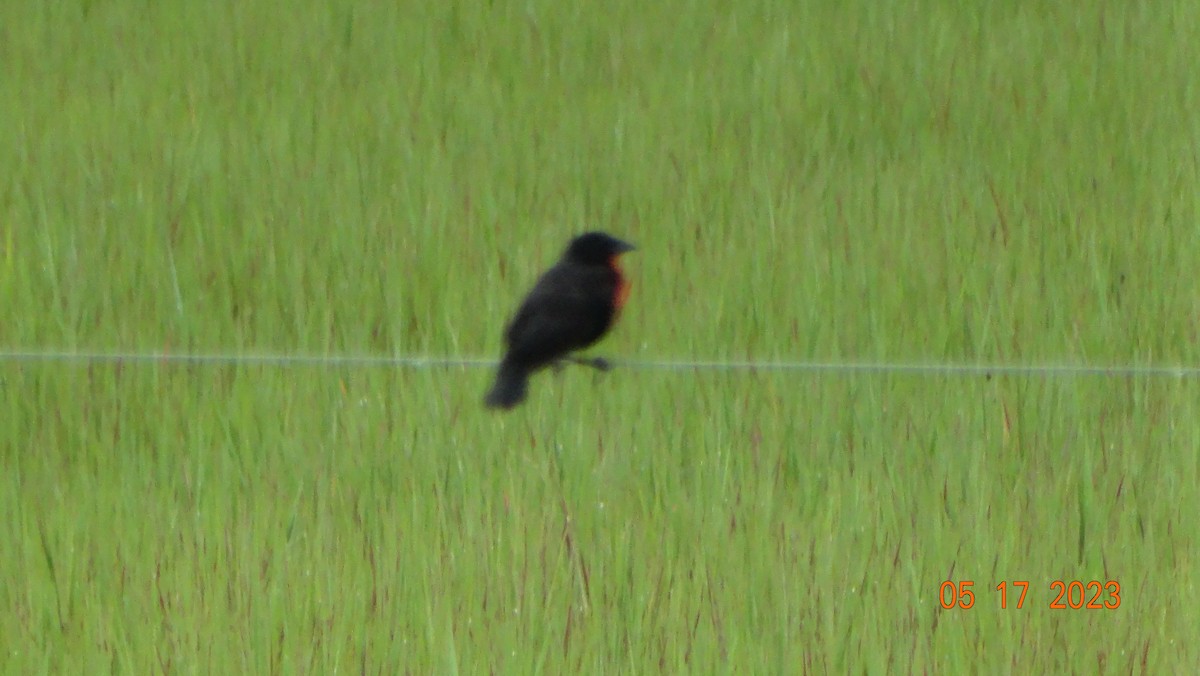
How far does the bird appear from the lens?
440cm

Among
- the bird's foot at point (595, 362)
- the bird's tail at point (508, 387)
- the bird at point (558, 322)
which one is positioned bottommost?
the bird's tail at point (508, 387)

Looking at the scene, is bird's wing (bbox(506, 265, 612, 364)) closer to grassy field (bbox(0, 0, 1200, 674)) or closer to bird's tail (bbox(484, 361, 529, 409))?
bird's tail (bbox(484, 361, 529, 409))

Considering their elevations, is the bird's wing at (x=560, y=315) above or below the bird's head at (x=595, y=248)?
below

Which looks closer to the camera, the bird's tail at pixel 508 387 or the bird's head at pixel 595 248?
the bird's tail at pixel 508 387

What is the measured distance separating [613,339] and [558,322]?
0.84m

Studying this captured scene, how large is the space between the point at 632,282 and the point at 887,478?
1016mm

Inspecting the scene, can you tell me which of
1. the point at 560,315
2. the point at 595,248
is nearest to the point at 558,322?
the point at 560,315

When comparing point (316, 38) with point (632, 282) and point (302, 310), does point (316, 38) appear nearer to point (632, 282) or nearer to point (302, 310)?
point (302, 310)

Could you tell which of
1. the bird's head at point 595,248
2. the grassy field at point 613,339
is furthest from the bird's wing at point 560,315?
the grassy field at point 613,339

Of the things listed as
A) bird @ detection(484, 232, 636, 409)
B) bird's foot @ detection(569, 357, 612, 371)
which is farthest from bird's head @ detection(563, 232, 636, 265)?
bird's foot @ detection(569, 357, 612, 371)

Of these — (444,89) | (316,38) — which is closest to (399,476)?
(444,89)

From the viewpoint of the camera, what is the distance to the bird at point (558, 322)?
14.4 feet

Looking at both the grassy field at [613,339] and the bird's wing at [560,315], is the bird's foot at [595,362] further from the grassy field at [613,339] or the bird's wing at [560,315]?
the grassy field at [613,339]

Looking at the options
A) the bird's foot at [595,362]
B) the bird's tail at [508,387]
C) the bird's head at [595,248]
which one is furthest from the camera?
the bird's head at [595,248]
